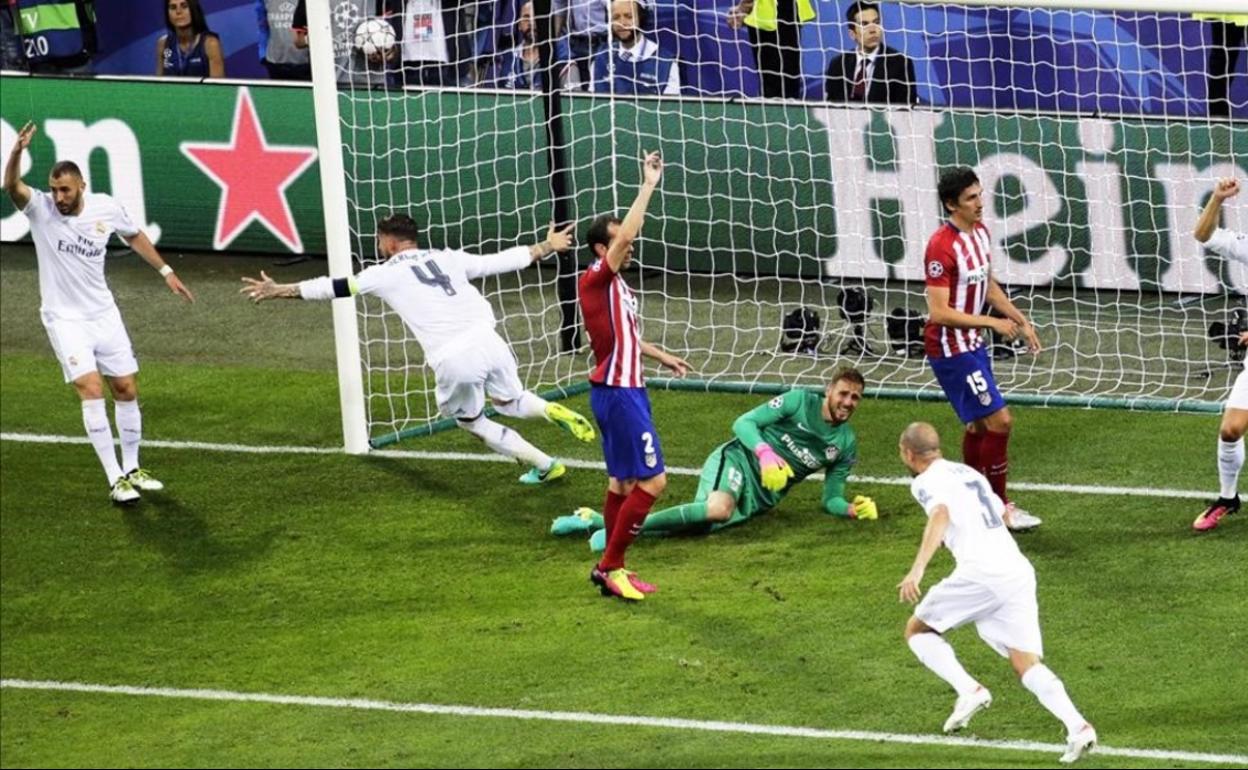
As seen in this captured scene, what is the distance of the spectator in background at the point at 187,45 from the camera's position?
69.7 ft

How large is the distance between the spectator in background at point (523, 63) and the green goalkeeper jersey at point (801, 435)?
4.97 metres

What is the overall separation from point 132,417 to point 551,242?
3.47 m

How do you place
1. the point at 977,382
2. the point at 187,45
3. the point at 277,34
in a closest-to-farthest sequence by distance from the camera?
1. the point at 977,382
2. the point at 187,45
3. the point at 277,34

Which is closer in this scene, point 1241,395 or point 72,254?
point 1241,395

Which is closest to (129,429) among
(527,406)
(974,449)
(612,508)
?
(527,406)

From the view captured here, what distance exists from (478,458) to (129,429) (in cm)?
235

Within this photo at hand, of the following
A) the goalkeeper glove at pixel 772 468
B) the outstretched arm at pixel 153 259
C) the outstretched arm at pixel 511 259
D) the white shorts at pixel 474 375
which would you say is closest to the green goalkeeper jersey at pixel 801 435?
the goalkeeper glove at pixel 772 468

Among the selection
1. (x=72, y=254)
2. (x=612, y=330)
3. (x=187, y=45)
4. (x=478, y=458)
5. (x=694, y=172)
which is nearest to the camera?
(x=612, y=330)

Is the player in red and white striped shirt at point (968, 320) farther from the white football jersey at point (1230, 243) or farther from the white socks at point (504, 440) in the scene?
the white socks at point (504, 440)

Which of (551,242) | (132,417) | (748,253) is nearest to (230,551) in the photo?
(132,417)

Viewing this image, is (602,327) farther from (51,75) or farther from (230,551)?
(51,75)

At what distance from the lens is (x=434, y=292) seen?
14.3 m

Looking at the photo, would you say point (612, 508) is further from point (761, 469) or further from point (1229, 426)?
point (1229, 426)

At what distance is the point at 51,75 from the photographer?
20.6 meters
